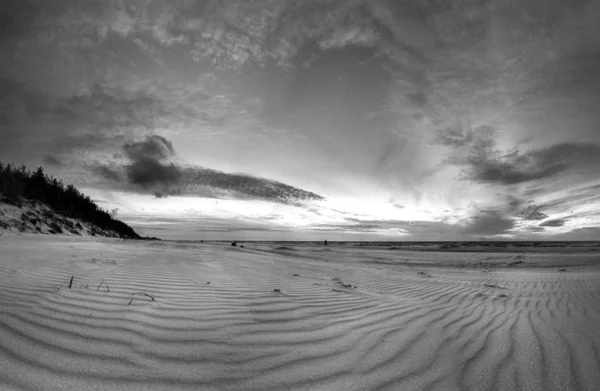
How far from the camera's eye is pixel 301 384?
78.8 inches

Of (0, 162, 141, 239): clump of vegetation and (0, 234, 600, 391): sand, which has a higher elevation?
(0, 162, 141, 239): clump of vegetation

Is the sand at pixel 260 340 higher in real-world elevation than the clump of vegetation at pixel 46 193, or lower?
lower

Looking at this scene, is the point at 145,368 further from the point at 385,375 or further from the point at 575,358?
the point at 575,358

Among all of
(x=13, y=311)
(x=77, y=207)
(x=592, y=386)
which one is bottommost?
(x=592, y=386)

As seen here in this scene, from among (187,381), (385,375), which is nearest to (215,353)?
(187,381)

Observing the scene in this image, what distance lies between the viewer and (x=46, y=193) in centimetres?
2502

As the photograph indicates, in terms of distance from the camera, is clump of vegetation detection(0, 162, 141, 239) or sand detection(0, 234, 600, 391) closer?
sand detection(0, 234, 600, 391)

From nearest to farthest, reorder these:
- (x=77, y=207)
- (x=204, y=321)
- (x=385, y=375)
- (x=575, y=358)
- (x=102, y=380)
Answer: (x=102, y=380), (x=385, y=375), (x=575, y=358), (x=204, y=321), (x=77, y=207)

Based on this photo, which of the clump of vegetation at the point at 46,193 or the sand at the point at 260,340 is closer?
the sand at the point at 260,340

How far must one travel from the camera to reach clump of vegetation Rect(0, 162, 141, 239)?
18.7m

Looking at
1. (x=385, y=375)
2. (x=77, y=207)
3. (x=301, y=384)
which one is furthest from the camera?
(x=77, y=207)

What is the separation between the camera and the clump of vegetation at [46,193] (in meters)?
18.7

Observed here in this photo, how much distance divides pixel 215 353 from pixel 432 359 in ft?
5.69

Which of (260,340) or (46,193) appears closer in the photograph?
(260,340)
